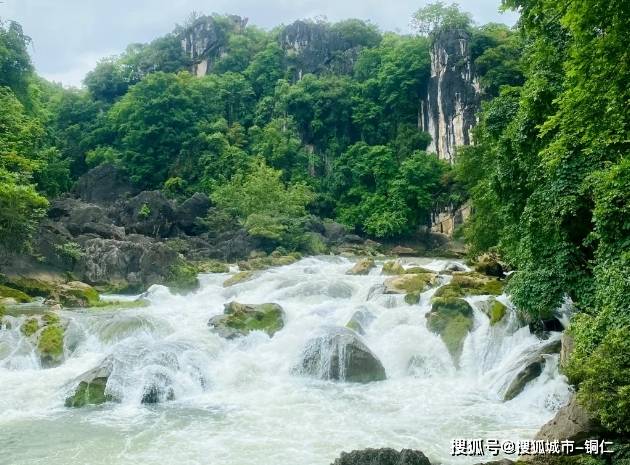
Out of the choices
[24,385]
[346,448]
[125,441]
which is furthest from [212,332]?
[346,448]

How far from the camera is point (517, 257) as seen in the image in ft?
44.9

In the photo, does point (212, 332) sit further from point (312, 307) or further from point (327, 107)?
point (327, 107)

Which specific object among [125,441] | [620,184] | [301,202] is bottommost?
[125,441]

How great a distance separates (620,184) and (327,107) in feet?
151

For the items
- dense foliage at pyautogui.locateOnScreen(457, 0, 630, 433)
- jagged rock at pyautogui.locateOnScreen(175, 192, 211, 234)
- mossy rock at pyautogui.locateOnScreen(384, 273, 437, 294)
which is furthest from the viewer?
jagged rock at pyautogui.locateOnScreen(175, 192, 211, 234)

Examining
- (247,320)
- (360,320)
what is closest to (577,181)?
(360,320)

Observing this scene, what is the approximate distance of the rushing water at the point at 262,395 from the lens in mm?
9227

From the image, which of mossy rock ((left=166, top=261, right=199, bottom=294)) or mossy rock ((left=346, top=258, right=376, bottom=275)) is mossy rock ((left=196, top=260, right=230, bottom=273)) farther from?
mossy rock ((left=346, top=258, right=376, bottom=275))

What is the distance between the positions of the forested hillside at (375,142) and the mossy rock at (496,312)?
1006 millimetres

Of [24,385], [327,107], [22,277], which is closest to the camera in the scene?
[24,385]

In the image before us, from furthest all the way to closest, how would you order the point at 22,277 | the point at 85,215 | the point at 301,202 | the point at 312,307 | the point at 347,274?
the point at 301,202, the point at 85,215, the point at 347,274, the point at 22,277, the point at 312,307

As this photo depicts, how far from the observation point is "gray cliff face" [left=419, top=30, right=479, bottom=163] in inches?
1767

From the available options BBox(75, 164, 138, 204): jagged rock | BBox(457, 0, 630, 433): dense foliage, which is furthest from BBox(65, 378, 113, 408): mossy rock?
BBox(75, 164, 138, 204): jagged rock

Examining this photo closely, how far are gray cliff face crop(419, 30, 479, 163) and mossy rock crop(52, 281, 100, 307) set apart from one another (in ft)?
105
